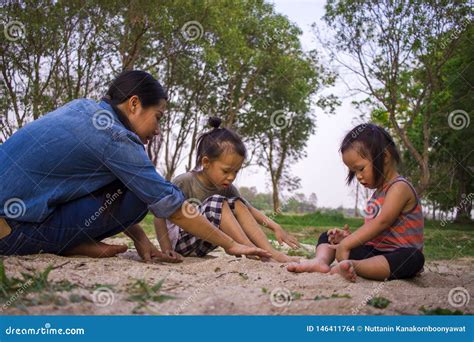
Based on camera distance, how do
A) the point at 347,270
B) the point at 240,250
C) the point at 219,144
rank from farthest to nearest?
the point at 219,144, the point at 240,250, the point at 347,270

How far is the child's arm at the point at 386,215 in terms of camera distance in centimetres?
333

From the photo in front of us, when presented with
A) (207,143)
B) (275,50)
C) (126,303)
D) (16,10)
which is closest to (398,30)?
(275,50)

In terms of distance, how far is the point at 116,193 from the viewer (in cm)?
333

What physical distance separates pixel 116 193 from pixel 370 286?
163cm
